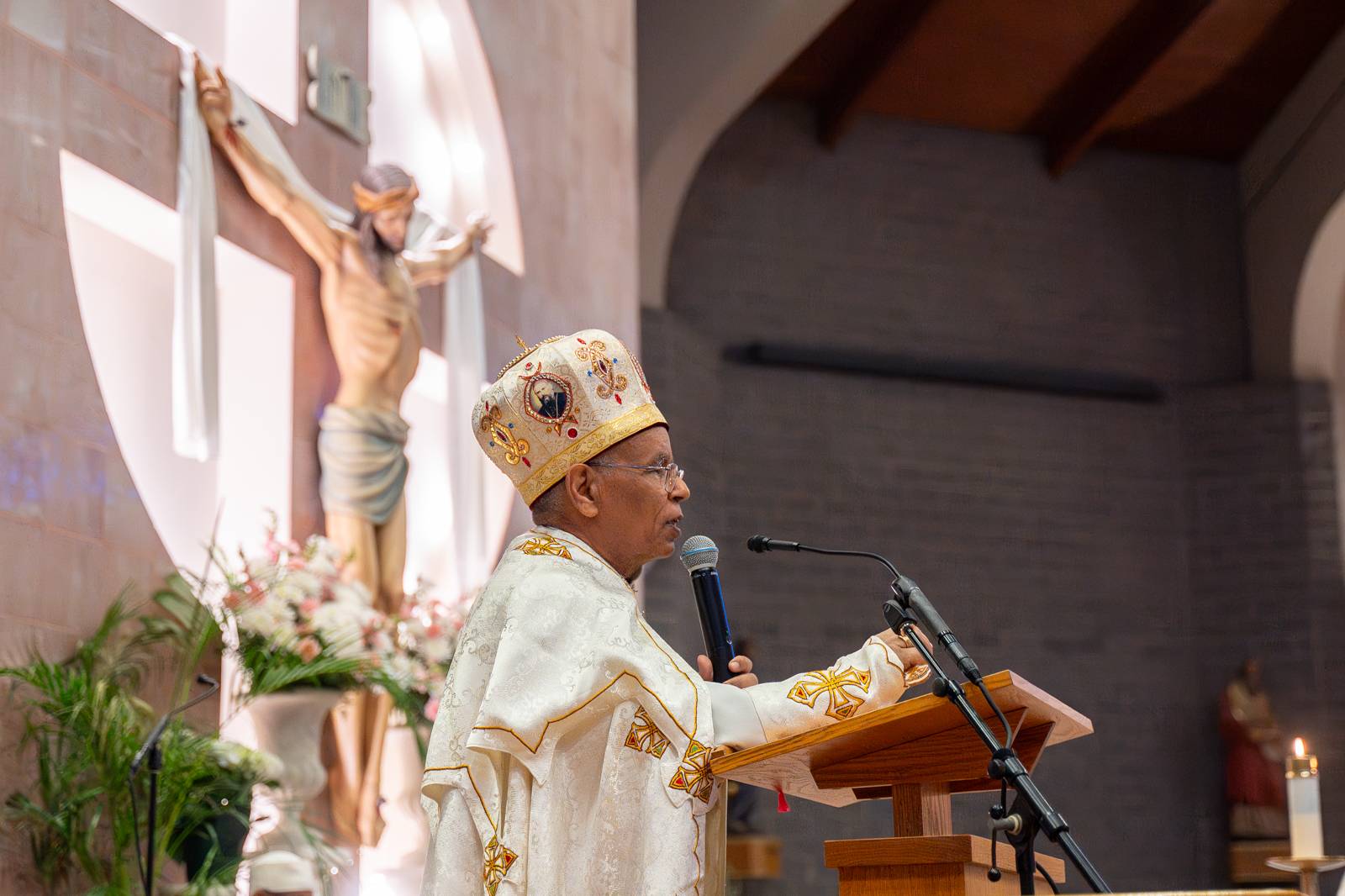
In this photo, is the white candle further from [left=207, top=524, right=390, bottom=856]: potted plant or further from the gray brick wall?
the gray brick wall

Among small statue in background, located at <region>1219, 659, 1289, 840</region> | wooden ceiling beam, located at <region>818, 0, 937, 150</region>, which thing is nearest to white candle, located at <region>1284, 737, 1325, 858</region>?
wooden ceiling beam, located at <region>818, 0, 937, 150</region>

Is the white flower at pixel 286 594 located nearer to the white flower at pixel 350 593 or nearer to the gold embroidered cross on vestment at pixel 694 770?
the white flower at pixel 350 593

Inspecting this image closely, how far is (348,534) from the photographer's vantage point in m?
5.11

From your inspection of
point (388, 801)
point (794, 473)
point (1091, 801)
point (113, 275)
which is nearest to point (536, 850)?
point (113, 275)

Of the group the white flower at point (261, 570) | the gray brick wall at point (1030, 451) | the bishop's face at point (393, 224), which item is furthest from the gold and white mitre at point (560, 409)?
the gray brick wall at point (1030, 451)

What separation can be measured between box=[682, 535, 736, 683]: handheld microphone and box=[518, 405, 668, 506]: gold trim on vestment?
0.18m

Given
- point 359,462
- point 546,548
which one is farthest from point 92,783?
point 546,548

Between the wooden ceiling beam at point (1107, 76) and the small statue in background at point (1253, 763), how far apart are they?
12.0 feet

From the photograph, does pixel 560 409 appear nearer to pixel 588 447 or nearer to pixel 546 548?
pixel 588 447

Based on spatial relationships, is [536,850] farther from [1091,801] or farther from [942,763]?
[1091,801]

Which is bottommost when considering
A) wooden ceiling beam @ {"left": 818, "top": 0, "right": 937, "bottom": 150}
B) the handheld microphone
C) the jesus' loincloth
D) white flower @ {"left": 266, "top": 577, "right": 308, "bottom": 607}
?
the handheld microphone

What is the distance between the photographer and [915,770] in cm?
224

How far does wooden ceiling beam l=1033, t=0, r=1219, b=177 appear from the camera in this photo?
1109 cm

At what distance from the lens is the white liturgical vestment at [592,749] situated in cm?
225
